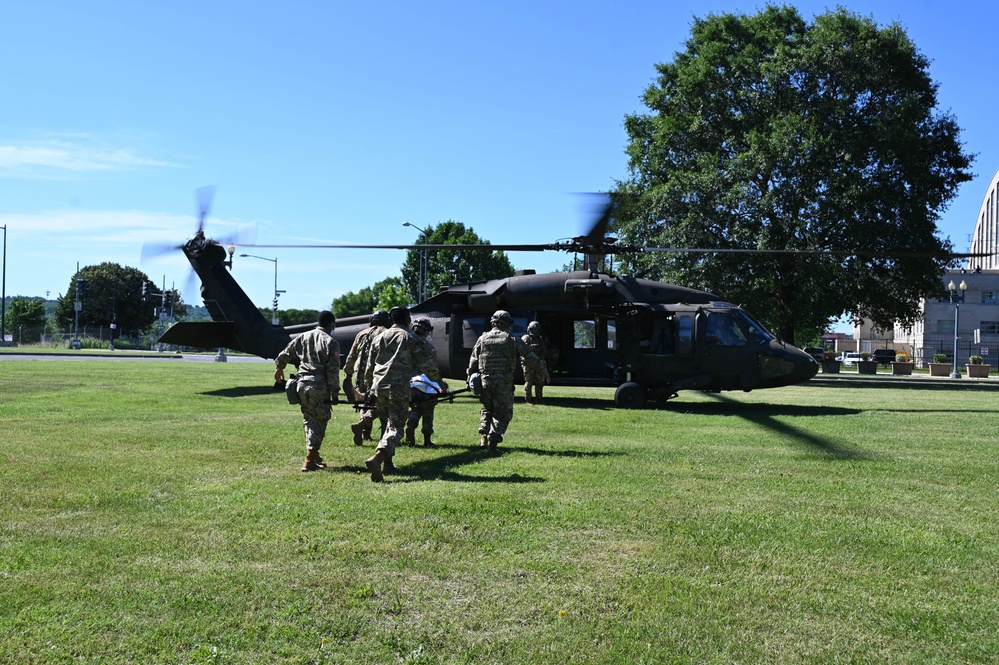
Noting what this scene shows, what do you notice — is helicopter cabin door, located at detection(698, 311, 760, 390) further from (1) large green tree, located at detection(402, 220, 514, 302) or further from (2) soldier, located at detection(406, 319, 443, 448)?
(1) large green tree, located at detection(402, 220, 514, 302)

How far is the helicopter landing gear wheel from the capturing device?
58.2 ft

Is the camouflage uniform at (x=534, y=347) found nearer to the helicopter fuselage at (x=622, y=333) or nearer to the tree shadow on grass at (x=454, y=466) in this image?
the helicopter fuselage at (x=622, y=333)

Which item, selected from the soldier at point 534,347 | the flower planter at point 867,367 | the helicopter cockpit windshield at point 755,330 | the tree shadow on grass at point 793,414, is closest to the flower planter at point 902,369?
the flower planter at point 867,367

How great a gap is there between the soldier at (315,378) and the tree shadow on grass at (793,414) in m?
6.05

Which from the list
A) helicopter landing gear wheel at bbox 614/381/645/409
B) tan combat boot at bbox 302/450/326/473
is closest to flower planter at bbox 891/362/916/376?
helicopter landing gear wheel at bbox 614/381/645/409

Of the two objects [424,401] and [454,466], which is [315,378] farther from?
[424,401]

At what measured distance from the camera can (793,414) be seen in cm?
1658

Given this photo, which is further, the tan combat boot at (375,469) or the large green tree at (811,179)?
the large green tree at (811,179)

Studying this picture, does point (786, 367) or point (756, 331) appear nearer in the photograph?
point (786, 367)

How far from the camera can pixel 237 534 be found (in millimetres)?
6289

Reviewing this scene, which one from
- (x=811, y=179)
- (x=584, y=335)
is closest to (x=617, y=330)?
(x=584, y=335)

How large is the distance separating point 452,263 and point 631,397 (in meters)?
61.4

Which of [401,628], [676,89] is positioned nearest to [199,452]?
[401,628]

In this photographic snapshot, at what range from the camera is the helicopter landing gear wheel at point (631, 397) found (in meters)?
17.7
